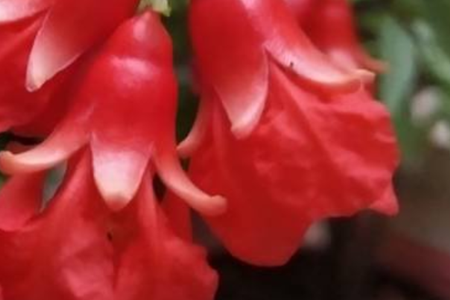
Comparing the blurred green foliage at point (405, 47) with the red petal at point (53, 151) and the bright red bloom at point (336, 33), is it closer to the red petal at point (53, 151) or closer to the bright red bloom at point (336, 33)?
the bright red bloom at point (336, 33)

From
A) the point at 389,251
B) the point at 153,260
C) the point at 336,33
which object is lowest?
the point at 389,251

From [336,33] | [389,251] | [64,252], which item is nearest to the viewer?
[64,252]

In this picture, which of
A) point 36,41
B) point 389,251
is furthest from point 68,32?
point 389,251

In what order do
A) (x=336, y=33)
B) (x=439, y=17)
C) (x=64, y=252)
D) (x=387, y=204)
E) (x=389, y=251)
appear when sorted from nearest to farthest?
1. (x=64, y=252)
2. (x=387, y=204)
3. (x=336, y=33)
4. (x=439, y=17)
5. (x=389, y=251)

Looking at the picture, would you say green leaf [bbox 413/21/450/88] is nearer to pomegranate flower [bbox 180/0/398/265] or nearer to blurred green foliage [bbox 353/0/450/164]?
blurred green foliage [bbox 353/0/450/164]

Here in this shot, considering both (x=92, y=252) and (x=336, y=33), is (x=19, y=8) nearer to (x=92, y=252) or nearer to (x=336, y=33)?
(x=92, y=252)

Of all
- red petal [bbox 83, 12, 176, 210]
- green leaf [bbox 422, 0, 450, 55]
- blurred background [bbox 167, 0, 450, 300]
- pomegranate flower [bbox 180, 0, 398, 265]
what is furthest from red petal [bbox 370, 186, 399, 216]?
blurred background [bbox 167, 0, 450, 300]

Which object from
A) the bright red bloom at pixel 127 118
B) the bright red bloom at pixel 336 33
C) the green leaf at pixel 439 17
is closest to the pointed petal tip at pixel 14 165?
the bright red bloom at pixel 127 118
